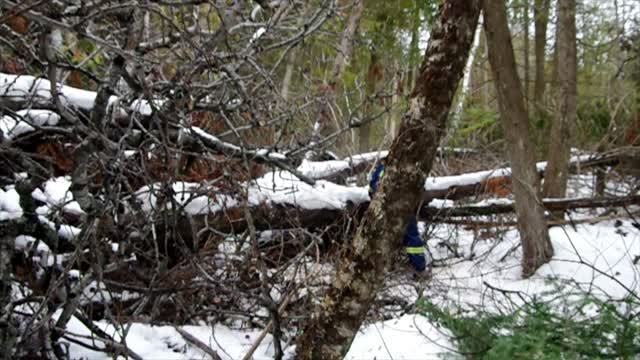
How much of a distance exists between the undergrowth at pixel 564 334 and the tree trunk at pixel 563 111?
4728mm

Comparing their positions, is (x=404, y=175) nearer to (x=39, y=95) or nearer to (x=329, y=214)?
(x=39, y=95)

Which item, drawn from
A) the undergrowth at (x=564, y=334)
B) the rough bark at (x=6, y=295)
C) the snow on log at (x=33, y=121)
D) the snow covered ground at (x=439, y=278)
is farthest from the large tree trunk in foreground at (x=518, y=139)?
the rough bark at (x=6, y=295)

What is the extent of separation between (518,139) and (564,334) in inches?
152

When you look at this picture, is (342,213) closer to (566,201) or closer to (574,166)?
(566,201)

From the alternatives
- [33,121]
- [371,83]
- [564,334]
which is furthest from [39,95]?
[371,83]

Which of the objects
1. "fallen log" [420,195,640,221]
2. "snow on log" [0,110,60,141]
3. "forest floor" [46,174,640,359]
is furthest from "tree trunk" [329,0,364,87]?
"snow on log" [0,110,60,141]

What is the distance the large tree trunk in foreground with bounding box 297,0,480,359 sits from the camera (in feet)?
9.97

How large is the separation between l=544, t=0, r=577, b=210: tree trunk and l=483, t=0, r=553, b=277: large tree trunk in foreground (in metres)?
1.28

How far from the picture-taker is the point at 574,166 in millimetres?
8227

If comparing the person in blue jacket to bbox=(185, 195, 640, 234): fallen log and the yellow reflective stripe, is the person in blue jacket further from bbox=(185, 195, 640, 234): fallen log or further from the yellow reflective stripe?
bbox=(185, 195, 640, 234): fallen log

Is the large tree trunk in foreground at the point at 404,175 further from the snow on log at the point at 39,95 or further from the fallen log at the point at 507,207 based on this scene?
the fallen log at the point at 507,207

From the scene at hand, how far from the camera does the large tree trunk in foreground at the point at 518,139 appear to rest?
226 inches

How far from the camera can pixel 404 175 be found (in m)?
3.04

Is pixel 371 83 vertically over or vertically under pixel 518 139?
over
